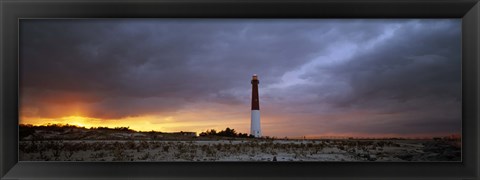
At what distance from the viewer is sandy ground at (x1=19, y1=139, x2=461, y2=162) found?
2.94 metres

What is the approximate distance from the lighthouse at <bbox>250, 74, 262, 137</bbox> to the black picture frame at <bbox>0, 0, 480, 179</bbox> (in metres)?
0.78

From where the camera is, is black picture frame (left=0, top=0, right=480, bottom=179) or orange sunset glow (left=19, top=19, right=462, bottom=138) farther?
orange sunset glow (left=19, top=19, right=462, bottom=138)

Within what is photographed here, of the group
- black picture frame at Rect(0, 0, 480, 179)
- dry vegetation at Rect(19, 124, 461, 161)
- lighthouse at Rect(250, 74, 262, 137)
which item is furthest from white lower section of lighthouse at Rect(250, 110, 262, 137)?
black picture frame at Rect(0, 0, 480, 179)

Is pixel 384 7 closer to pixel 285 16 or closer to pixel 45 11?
pixel 285 16

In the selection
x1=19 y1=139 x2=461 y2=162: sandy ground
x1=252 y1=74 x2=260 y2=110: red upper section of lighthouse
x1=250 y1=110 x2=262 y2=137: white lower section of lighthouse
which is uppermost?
x1=252 y1=74 x2=260 y2=110: red upper section of lighthouse

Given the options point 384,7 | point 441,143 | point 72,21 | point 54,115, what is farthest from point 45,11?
point 441,143

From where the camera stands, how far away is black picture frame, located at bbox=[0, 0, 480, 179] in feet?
8.18

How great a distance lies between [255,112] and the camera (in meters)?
3.30

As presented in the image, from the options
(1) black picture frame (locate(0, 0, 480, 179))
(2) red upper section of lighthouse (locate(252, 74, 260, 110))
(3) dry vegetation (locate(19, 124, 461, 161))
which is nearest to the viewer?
(1) black picture frame (locate(0, 0, 480, 179))

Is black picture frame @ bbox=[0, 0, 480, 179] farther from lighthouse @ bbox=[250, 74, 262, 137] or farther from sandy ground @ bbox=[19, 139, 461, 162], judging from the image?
lighthouse @ bbox=[250, 74, 262, 137]

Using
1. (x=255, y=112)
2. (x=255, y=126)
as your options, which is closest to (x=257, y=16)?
(x=255, y=112)

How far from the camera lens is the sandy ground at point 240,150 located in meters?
2.94

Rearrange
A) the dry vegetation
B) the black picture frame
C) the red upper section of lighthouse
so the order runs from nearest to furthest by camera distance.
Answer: the black picture frame
the dry vegetation
the red upper section of lighthouse

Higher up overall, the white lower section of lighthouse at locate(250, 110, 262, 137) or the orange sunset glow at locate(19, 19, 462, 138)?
the orange sunset glow at locate(19, 19, 462, 138)
